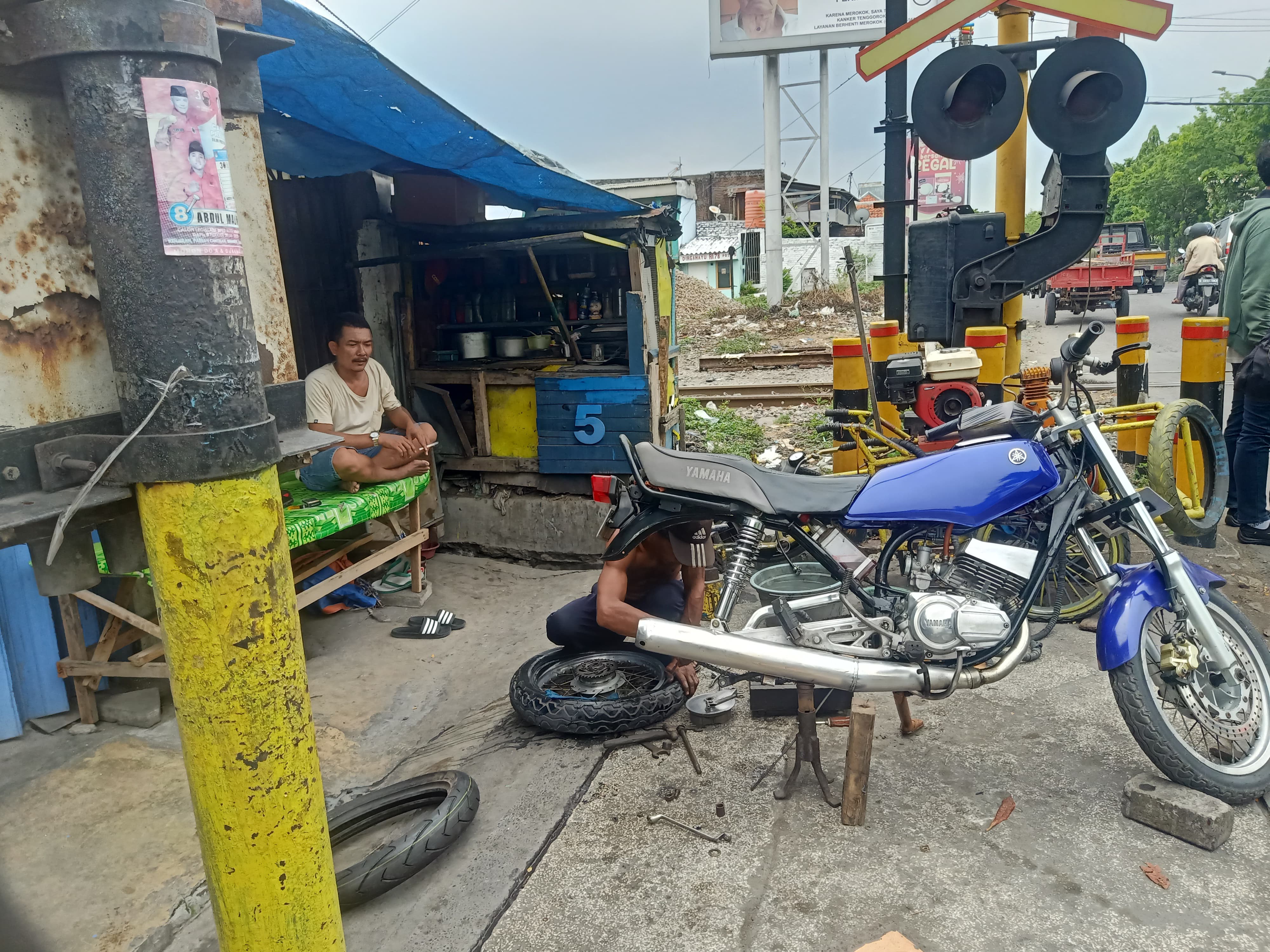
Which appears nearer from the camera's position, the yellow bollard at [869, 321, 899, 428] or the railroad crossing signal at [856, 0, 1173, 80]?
the railroad crossing signal at [856, 0, 1173, 80]

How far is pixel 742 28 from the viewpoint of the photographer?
65.5ft

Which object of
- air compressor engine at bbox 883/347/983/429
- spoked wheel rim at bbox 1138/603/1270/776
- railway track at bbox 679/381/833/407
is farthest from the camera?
railway track at bbox 679/381/833/407

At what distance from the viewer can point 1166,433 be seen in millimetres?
3893

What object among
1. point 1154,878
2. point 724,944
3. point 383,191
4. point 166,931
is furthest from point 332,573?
point 1154,878

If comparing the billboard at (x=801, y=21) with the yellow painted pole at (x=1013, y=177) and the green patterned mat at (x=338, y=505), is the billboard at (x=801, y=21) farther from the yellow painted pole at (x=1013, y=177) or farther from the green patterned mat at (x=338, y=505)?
the green patterned mat at (x=338, y=505)

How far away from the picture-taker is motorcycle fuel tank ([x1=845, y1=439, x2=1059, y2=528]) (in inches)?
108

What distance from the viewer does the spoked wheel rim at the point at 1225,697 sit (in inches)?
111

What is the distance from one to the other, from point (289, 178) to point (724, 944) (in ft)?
18.2

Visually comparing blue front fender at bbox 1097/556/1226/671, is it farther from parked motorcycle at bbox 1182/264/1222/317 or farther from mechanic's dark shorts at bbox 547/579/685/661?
parked motorcycle at bbox 1182/264/1222/317

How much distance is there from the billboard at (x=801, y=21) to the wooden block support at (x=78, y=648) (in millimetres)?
20040

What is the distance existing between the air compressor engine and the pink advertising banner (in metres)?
3.98

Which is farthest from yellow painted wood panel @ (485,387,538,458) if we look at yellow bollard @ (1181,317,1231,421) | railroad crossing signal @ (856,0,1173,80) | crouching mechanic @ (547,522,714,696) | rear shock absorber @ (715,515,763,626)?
yellow bollard @ (1181,317,1231,421)

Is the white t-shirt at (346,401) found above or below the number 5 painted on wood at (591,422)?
above

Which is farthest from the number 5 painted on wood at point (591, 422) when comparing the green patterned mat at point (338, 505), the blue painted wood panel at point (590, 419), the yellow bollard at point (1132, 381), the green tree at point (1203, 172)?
the green tree at point (1203, 172)
